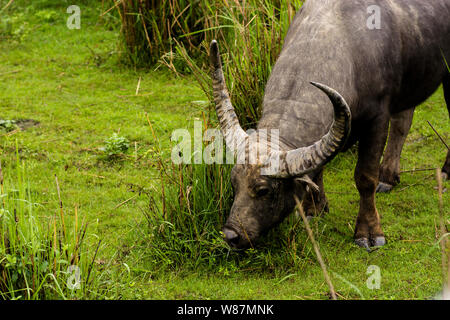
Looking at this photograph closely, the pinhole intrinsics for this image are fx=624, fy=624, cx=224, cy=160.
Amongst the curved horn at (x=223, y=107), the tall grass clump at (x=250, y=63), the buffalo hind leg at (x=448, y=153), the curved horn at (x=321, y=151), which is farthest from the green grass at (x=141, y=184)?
the curved horn at (x=223, y=107)

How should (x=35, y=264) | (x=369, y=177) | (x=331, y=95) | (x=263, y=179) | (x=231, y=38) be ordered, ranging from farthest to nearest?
(x=231, y=38) < (x=369, y=177) < (x=263, y=179) < (x=331, y=95) < (x=35, y=264)

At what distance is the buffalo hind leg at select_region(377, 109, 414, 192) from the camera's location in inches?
252

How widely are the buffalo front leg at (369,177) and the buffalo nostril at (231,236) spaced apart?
1317 mm

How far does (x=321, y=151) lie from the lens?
4172mm

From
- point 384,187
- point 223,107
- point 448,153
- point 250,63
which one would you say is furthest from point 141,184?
point 448,153

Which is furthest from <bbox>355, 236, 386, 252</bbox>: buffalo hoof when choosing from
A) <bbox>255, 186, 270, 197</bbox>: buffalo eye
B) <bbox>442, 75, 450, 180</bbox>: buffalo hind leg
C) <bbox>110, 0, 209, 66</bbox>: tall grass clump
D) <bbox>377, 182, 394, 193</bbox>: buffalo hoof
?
<bbox>110, 0, 209, 66</bbox>: tall grass clump

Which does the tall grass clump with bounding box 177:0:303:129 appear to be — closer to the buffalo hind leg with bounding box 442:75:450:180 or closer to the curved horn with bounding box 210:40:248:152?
the curved horn with bounding box 210:40:248:152

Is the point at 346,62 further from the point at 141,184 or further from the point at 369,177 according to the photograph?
the point at 141,184

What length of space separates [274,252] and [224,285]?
0.51m

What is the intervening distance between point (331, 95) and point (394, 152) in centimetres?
279

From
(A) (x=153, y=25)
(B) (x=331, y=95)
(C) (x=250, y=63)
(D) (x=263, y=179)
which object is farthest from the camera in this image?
(A) (x=153, y=25)
